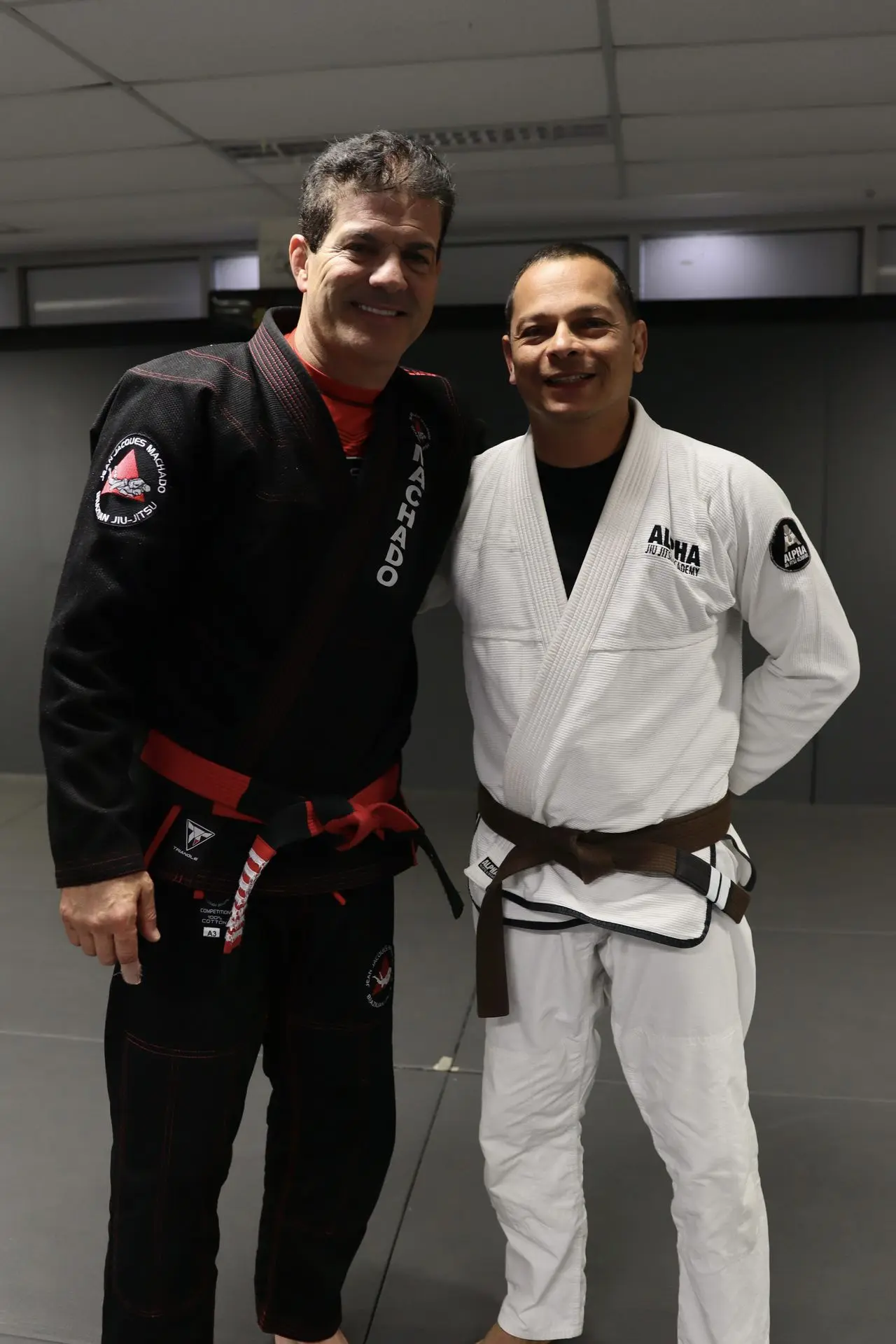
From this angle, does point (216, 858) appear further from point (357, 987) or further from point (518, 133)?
point (518, 133)

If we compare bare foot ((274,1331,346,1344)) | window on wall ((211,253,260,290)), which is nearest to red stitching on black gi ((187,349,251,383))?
bare foot ((274,1331,346,1344))

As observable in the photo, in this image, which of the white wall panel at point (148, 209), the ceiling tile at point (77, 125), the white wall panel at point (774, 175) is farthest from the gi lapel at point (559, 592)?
the white wall panel at point (148, 209)

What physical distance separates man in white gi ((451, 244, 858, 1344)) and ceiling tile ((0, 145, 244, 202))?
3.03 m

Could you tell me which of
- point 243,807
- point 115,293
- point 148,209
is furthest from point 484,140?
point 243,807

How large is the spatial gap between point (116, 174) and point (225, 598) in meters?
3.51

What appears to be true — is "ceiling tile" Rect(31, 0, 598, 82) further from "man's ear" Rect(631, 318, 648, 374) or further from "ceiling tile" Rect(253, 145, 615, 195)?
"man's ear" Rect(631, 318, 648, 374)

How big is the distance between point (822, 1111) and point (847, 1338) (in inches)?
28.7

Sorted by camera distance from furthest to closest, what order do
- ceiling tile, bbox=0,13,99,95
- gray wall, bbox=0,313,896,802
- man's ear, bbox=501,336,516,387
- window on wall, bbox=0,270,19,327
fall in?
window on wall, bbox=0,270,19,327 → gray wall, bbox=0,313,896,802 → ceiling tile, bbox=0,13,99,95 → man's ear, bbox=501,336,516,387

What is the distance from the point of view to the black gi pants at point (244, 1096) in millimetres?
1533

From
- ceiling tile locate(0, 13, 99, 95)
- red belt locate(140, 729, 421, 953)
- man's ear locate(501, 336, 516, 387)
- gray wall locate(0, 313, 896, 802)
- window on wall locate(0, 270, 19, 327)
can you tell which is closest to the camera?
red belt locate(140, 729, 421, 953)

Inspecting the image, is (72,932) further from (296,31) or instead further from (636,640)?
(296,31)

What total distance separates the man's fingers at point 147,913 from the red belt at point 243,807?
0.10m

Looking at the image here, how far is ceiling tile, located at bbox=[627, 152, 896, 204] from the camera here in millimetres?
4168

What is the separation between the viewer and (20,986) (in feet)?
10.5
